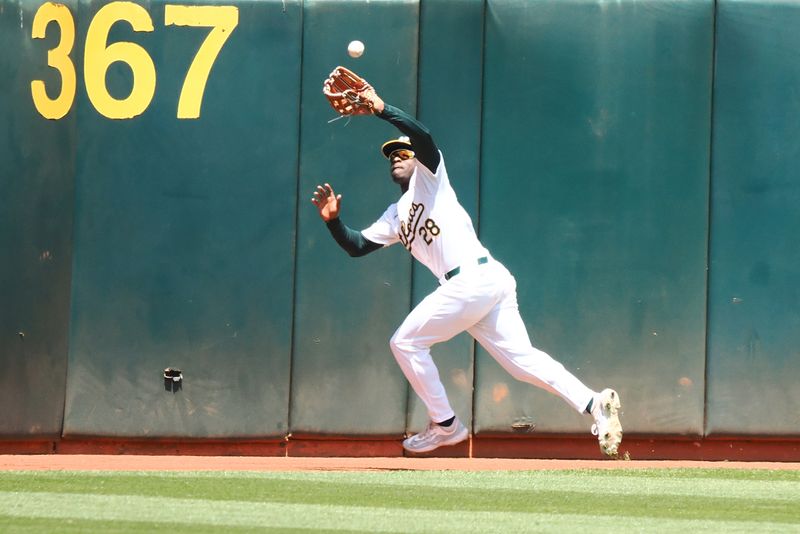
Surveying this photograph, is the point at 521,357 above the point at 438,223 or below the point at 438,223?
below

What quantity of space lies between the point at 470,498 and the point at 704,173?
3.28 meters

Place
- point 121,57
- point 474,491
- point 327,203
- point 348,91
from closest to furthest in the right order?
point 474,491
point 348,91
point 327,203
point 121,57

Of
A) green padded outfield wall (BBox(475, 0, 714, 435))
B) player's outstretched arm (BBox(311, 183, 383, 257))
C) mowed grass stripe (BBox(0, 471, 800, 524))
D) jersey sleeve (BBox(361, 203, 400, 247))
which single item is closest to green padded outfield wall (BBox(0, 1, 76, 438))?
mowed grass stripe (BBox(0, 471, 800, 524))

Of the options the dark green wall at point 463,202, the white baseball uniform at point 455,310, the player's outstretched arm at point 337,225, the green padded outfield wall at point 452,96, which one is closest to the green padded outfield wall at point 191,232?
the dark green wall at point 463,202

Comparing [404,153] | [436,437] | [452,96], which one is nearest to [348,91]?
[404,153]

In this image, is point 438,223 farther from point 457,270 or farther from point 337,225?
point 337,225

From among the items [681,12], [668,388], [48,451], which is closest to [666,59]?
[681,12]

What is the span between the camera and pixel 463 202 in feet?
27.2

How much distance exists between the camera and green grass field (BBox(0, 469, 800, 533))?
522cm

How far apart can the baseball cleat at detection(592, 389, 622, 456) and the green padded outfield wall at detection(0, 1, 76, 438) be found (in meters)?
3.37

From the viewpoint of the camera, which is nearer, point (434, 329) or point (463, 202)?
point (434, 329)

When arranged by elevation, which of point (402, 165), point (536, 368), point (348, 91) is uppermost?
point (348, 91)

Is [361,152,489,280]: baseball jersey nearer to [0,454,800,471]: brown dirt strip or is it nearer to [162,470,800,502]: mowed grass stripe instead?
[162,470,800,502]: mowed grass stripe

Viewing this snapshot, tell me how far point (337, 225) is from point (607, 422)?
1818 mm
